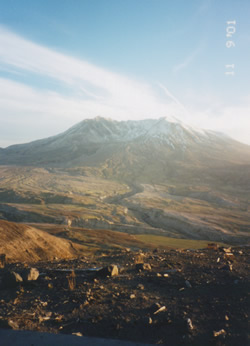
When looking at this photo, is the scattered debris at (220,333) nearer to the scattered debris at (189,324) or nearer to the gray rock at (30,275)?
the scattered debris at (189,324)

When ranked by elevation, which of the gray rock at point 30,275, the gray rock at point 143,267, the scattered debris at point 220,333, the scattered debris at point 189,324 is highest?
the gray rock at point 30,275

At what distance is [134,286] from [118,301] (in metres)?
1.42

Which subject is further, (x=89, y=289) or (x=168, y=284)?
(x=168, y=284)

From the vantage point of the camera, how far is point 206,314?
7.33m

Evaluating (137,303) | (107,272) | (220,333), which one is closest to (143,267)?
(107,272)

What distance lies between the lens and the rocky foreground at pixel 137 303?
6516 mm

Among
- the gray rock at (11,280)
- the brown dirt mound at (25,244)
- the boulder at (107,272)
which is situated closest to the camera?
the gray rock at (11,280)

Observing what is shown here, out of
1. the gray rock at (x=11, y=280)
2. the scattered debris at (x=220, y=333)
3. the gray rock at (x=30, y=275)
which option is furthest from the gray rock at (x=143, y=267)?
the scattered debris at (x=220, y=333)

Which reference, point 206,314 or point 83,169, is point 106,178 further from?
point 206,314

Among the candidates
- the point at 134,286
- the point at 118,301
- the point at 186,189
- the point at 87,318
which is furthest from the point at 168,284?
the point at 186,189

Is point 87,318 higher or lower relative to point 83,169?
lower

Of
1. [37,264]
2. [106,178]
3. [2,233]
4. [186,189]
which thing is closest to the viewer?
[37,264]

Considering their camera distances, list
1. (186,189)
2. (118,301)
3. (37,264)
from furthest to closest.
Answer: (186,189), (37,264), (118,301)

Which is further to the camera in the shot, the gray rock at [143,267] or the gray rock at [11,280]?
the gray rock at [143,267]
